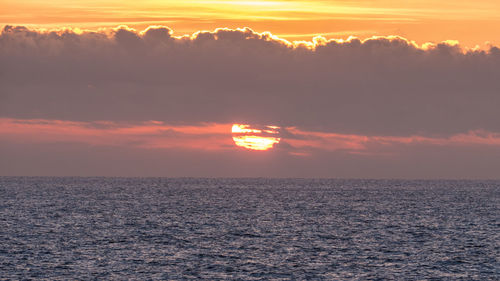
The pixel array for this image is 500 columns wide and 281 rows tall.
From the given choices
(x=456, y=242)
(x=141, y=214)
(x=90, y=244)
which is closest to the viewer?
(x=90, y=244)

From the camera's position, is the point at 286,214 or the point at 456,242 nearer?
the point at 456,242

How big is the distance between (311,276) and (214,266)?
9858 mm

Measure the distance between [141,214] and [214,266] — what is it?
216 feet

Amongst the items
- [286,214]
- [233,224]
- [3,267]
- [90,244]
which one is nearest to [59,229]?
[90,244]

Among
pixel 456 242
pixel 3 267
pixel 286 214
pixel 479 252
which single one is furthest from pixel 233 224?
pixel 3 267

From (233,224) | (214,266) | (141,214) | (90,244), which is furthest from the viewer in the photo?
(141,214)

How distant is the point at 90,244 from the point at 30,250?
8227 millimetres

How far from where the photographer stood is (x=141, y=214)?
129 meters

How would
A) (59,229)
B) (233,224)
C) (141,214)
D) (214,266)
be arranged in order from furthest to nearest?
(141,214), (233,224), (59,229), (214,266)

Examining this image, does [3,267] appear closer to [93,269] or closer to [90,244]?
[93,269]

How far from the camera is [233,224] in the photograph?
357 feet

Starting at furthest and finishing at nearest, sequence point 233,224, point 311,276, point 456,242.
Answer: point 233,224
point 456,242
point 311,276

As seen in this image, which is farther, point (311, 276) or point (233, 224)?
point (233, 224)

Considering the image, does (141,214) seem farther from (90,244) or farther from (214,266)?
(214,266)
